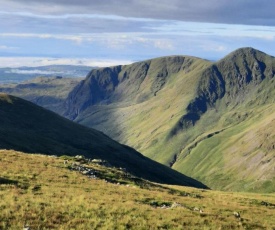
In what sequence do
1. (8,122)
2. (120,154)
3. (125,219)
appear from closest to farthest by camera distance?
(125,219) < (8,122) < (120,154)

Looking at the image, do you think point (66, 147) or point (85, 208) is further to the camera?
point (66, 147)

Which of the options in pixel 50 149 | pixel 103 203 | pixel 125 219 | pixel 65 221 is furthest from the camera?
pixel 50 149

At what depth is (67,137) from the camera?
199 metres

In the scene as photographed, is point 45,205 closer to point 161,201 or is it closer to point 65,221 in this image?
point 65,221

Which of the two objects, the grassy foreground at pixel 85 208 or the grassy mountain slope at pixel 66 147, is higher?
the grassy foreground at pixel 85 208

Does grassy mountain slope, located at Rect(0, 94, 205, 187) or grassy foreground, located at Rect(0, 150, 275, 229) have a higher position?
grassy foreground, located at Rect(0, 150, 275, 229)

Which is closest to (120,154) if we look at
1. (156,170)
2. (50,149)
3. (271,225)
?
(156,170)

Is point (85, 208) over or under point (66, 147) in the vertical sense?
over

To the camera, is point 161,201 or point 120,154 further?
point 120,154

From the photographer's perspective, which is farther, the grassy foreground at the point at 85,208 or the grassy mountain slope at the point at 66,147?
the grassy mountain slope at the point at 66,147

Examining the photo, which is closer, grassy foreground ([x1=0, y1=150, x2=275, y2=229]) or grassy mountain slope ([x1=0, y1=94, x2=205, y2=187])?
grassy foreground ([x1=0, y1=150, x2=275, y2=229])

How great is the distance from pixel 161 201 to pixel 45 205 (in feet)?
42.0

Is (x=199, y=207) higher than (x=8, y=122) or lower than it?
higher

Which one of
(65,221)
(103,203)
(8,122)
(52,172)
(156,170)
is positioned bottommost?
(156,170)
